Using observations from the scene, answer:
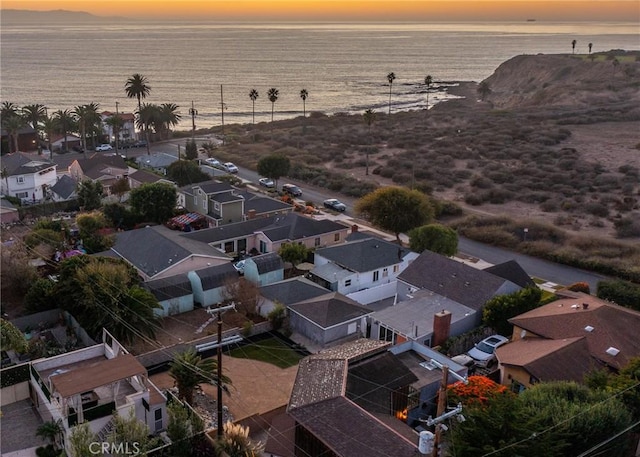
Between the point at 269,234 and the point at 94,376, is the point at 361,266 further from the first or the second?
the point at 94,376

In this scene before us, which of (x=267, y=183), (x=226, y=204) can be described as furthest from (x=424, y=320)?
(x=267, y=183)

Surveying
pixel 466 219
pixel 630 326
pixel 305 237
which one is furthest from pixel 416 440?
pixel 466 219

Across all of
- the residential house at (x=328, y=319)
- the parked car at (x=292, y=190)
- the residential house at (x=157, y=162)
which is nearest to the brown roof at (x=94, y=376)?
the residential house at (x=328, y=319)

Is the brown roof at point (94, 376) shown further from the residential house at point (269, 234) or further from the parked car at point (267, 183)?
the parked car at point (267, 183)

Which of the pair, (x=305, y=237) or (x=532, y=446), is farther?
(x=305, y=237)

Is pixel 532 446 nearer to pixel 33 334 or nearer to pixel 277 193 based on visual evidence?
pixel 33 334

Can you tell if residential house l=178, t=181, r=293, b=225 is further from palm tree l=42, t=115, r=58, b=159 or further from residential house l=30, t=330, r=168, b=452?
palm tree l=42, t=115, r=58, b=159
